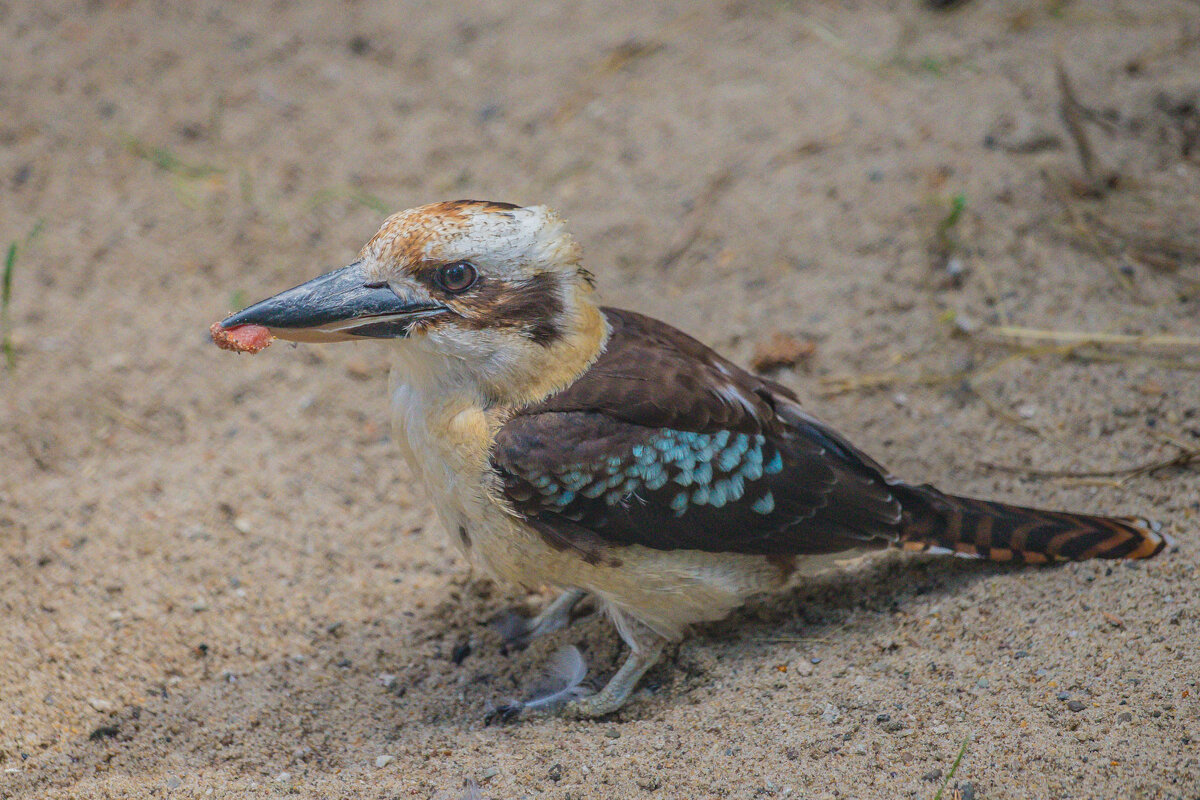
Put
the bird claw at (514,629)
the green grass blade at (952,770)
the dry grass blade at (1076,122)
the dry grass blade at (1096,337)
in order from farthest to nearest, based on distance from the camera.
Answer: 1. the dry grass blade at (1076,122)
2. the dry grass blade at (1096,337)
3. the bird claw at (514,629)
4. the green grass blade at (952,770)

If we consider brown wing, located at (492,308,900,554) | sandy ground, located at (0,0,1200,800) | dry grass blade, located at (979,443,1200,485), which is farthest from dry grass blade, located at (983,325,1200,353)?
brown wing, located at (492,308,900,554)

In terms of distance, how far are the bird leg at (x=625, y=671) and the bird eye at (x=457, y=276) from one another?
1306 millimetres

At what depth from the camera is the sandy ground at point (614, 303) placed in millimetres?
3191

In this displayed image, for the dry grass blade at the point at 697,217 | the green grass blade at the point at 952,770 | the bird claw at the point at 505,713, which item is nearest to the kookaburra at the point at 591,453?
the bird claw at the point at 505,713

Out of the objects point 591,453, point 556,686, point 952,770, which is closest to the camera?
point 952,770

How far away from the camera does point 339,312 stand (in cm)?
318

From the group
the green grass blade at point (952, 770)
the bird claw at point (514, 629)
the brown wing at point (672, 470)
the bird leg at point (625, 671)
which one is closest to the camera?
the green grass blade at point (952, 770)

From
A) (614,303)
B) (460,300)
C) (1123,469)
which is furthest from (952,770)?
(614,303)

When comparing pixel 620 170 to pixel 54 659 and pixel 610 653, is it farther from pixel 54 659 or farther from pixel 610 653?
pixel 54 659

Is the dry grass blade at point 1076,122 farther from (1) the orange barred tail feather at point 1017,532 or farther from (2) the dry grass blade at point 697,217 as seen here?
(1) the orange barred tail feather at point 1017,532

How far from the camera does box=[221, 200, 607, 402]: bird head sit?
10.5ft

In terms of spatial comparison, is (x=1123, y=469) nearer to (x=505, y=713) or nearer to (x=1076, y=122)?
(x=1076, y=122)

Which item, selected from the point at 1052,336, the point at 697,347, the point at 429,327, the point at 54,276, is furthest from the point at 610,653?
the point at 54,276

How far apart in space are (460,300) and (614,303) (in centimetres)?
221
